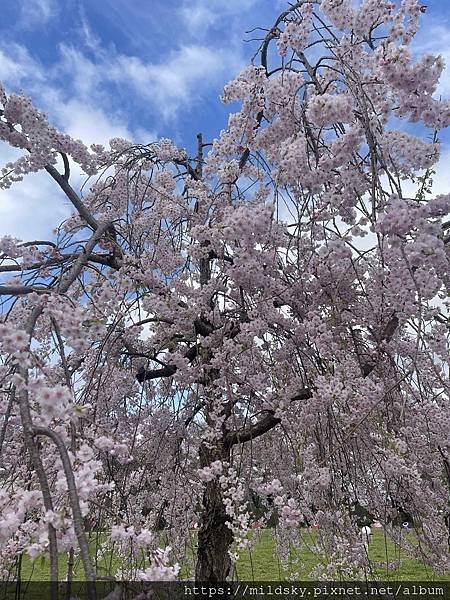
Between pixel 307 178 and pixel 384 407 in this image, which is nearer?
pixel 307 178

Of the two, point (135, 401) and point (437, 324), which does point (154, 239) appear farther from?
point (437, 324)

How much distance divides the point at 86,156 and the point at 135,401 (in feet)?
6.11

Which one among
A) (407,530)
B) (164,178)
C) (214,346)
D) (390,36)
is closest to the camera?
(390,36)

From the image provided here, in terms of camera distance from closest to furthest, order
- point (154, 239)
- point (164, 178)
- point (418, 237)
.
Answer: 1. point (418, 237)
2. point (154, 239)
3. point (164, 178)

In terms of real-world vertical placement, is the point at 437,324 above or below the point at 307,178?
below

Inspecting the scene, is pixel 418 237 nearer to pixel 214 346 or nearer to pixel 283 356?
pixel 283 356

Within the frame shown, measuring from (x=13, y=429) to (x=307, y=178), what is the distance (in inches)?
101

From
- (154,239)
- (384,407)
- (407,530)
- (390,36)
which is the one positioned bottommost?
(407,530)

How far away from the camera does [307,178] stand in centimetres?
281

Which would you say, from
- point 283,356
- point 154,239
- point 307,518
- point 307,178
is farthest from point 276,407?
point 154,239

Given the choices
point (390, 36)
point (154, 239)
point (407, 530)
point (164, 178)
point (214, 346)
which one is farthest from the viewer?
point (407, 530)

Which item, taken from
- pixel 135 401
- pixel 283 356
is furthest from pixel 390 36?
pixel 135 401

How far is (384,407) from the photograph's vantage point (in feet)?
11.2

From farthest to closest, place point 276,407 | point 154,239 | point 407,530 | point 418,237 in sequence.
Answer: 1. point 407,530
2. point 154,239
3. point 276,407
4. point 418,237
